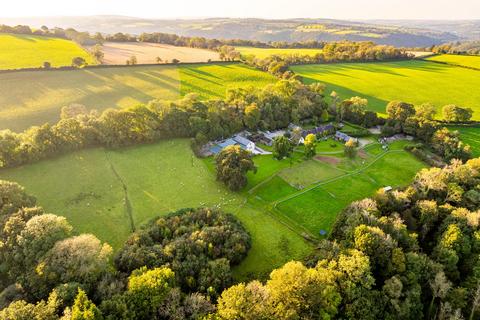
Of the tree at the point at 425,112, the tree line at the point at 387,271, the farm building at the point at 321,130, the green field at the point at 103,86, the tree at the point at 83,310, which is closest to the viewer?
the tree at the point at 83,310

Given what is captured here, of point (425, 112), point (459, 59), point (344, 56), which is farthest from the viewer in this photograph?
point (459, 59)

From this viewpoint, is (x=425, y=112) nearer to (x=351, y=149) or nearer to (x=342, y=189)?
(x=351, y=149)

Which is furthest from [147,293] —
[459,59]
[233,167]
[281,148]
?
[459,59]

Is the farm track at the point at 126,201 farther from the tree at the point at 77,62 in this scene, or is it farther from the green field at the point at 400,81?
the green field at the point at 400,81

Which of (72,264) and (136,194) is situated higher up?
(72,264)

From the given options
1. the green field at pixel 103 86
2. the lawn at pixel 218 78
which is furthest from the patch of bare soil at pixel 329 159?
the green field at pixel 103 86

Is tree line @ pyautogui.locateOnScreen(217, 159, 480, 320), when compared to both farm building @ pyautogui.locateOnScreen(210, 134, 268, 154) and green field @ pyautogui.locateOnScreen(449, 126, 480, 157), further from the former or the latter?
green field @ pyautogui.locateOnScreen(449, 126, 480, 157)
